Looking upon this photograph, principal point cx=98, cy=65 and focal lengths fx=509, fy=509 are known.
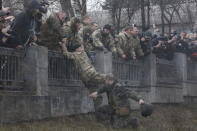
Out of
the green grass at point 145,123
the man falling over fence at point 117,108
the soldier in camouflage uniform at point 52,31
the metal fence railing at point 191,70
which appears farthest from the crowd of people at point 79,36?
the green grass at point 145,123

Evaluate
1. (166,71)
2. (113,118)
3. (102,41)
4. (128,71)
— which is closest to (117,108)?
(113,118)

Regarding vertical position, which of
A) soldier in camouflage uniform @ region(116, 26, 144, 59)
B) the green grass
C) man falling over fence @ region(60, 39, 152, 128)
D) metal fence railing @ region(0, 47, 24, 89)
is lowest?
the green grass

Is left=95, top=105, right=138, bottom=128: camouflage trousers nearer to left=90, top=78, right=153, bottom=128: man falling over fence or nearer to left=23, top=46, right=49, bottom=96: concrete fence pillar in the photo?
left=90, top=78, right=153, bottom=128: man falling over fence

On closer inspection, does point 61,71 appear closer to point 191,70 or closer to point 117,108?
point 117,108

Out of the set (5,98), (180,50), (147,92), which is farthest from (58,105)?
(180,50)

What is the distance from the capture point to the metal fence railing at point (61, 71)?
13156 millimetres

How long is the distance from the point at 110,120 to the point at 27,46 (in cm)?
276

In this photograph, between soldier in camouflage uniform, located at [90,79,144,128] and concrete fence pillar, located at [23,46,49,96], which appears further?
soldier in camouflage uniform, located at [90,79,144,128]

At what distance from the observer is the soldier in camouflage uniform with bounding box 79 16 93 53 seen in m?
14.5

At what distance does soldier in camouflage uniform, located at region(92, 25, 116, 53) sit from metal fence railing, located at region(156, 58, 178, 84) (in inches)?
140

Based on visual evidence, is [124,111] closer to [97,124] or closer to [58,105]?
[97,124]

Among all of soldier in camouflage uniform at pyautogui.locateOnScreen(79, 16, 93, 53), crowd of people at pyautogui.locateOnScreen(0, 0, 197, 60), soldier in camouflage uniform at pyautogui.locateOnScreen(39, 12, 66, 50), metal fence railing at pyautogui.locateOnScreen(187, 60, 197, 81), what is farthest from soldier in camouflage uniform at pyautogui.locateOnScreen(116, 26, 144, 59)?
metal fence railing at pyautogui.locateOnScreen(187, 60, 197, 81)

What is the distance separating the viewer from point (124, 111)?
12.7m

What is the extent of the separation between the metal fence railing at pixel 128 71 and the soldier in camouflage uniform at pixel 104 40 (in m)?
0.58
